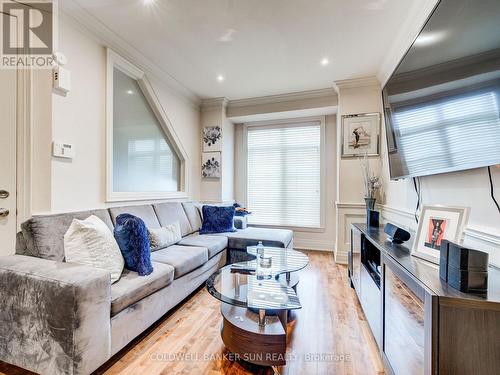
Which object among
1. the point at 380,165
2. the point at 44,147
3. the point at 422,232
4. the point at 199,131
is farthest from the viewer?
the point at 199,131

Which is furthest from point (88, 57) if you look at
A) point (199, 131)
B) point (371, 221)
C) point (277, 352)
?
point (371, 221)

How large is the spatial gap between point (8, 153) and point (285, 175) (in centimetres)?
366

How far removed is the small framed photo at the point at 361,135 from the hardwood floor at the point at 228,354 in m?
1.98

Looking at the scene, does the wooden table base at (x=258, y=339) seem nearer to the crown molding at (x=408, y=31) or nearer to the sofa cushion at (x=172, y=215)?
the sofa cushion at (x=172, y=215)

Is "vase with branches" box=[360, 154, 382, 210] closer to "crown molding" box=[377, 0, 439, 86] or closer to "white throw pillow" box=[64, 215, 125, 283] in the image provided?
"crown molding" box=[377, 0, 439, 86]

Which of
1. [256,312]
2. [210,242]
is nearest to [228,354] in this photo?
[256,312]

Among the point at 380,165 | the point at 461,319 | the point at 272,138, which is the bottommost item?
the point at 461,319

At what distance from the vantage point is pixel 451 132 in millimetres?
1255

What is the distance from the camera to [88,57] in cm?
221

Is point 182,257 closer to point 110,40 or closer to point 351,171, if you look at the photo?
point 110,40

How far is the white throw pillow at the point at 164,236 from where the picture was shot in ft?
7.72

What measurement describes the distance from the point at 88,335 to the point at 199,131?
3.48 metres

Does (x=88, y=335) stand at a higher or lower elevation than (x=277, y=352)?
higher

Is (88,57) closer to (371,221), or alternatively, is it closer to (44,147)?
(44,147)
